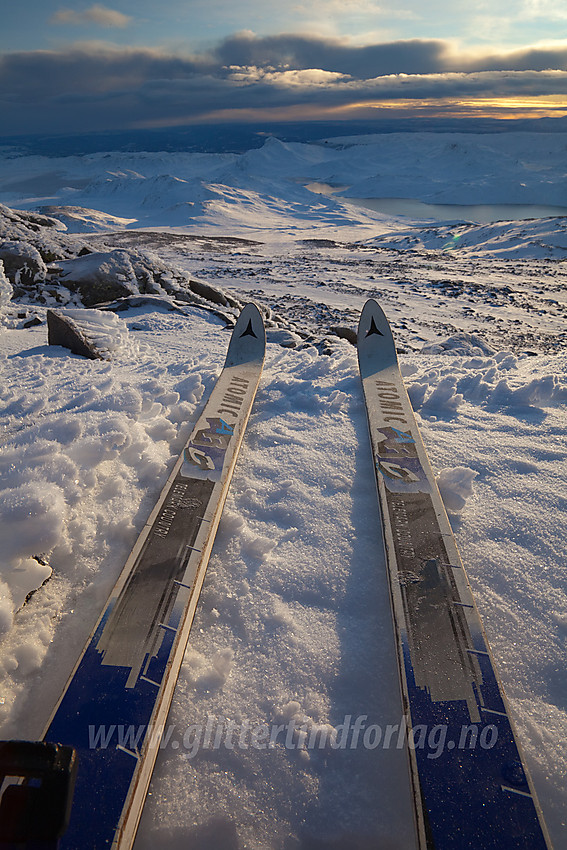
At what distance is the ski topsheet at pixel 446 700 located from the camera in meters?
1.32

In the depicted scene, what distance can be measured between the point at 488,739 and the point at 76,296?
9.19m

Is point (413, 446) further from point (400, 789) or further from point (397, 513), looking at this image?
point (400, 789)

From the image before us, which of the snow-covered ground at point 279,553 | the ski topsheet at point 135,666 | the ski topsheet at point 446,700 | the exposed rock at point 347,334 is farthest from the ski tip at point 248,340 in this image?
the exposed rock at point 347,334

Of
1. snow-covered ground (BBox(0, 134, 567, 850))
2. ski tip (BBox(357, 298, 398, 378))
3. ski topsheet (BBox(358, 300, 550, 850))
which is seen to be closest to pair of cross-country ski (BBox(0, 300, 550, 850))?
ski topsheet (BBox(358, 300, 550, 850))

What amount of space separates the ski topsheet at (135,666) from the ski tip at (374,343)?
8.24ft

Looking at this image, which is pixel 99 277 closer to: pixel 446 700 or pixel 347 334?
pixel 347 334

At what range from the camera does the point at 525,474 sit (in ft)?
9.72

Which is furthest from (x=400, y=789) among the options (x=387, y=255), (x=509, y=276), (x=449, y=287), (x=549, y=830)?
(x=387, y=255)

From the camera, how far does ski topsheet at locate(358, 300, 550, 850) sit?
1.32m

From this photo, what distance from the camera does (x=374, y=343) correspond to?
512cm

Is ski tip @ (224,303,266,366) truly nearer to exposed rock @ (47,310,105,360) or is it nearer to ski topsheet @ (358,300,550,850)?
exposed rock @ (47,310,105,360)

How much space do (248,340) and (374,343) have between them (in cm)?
152

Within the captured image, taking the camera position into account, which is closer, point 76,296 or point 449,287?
A: point 76,296

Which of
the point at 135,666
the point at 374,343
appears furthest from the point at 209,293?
the point at 135,666
